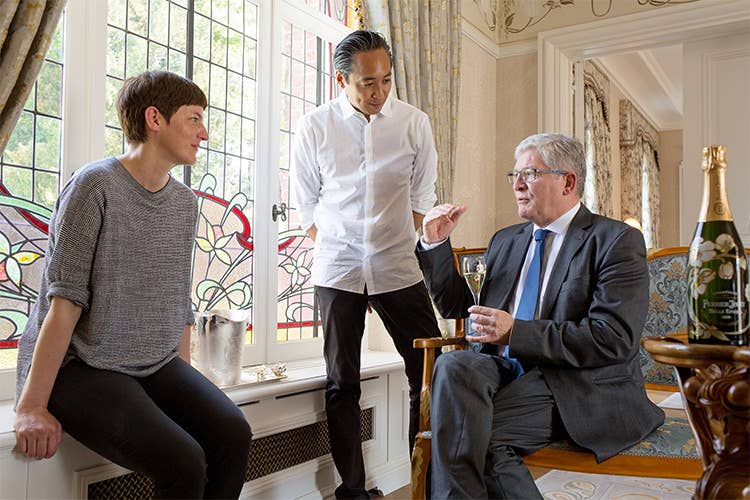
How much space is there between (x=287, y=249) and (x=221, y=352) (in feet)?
2.65

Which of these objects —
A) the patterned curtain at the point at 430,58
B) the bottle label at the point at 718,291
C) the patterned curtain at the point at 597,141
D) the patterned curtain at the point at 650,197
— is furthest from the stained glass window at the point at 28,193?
the patterned curtain at the point at 650,197

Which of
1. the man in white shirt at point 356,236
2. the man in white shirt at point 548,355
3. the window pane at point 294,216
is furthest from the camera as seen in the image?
the window pane at point 294,216

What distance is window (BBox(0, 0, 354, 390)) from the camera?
6.70ft

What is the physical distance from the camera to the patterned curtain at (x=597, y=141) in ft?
20.1

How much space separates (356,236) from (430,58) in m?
1.35

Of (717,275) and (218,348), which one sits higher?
(717,275)

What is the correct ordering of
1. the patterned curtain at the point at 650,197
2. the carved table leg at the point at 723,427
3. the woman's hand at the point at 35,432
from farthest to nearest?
the patterned curtain at the point at 650,197
the woman's hand at the point at 35,432
the carved table leg at the point at 723,427

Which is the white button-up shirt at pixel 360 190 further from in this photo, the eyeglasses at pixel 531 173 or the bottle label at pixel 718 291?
the bottle label at pixel 718 291

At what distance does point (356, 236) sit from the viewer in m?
2.43

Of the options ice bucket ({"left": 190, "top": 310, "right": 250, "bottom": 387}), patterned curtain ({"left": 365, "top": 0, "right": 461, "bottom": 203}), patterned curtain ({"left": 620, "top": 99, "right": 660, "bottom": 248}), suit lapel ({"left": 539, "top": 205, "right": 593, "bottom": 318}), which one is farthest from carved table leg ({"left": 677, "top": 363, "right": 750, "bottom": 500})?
patterned curtain ({"left": 620, "top": 99, "right": 660, "bottom": 248})

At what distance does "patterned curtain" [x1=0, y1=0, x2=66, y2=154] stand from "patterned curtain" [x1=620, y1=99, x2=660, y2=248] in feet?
22.7

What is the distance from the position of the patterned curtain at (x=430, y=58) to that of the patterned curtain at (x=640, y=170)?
4.65 m

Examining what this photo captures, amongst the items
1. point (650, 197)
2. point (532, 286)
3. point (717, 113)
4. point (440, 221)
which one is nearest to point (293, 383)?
point (440, 221)

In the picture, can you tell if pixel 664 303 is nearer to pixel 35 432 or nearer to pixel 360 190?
pixel 360 190
